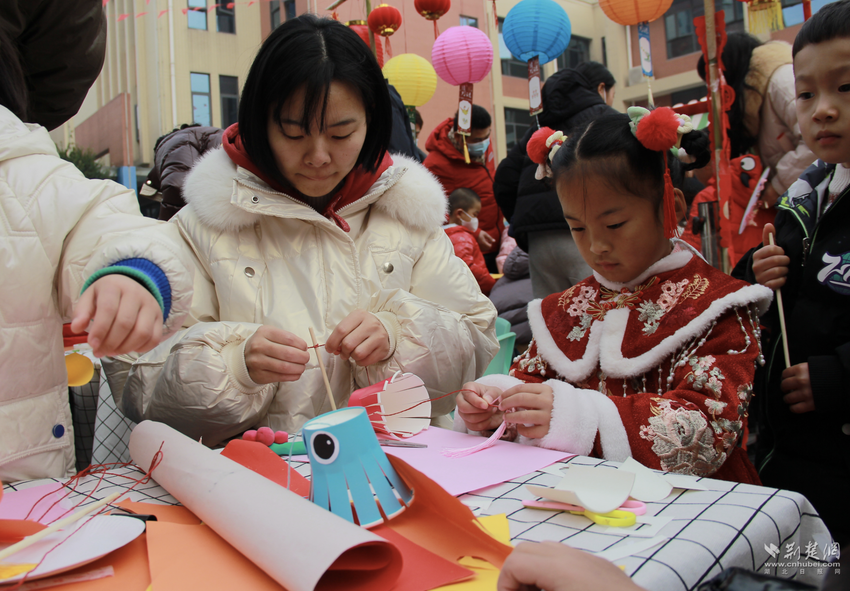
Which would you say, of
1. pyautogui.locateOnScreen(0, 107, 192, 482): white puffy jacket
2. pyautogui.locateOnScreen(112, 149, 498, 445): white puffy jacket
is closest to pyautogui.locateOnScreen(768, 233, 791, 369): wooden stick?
pyautogui.locateOnScreen(112, 149, 498, 445): white puffy jacket

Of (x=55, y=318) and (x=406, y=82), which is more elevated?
(x=406, y=82)

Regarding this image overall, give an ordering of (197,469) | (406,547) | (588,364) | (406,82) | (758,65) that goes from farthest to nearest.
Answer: (406,82), (758,65), (588,364), (197,469), (406,547)

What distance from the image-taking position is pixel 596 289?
1254 millimetres

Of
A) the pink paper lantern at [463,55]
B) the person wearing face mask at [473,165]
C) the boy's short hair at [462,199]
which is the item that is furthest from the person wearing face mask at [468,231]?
the pink paper lantern at [463,55]

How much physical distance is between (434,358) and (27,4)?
1.08 metres

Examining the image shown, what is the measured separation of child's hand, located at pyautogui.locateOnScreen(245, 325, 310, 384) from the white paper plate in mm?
375

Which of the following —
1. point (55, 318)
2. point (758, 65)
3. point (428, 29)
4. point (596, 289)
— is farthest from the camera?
point (428, 29)

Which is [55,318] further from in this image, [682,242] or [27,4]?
[682,242]

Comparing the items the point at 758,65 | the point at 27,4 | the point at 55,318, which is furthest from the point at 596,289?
the point at 758,65

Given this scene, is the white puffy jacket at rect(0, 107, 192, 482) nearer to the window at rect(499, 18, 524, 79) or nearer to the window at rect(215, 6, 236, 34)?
the window at rect(215, 6, 236, 34)

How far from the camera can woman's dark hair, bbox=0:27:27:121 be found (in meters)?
0.96

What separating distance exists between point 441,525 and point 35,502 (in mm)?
502

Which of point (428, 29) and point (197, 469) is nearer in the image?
point (197, 469)

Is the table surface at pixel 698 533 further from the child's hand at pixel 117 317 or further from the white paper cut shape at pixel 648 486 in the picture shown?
the child's hand at pixel 117 317
